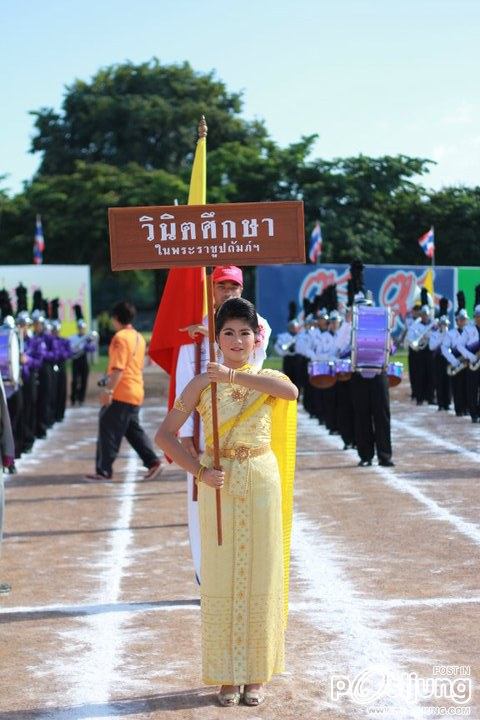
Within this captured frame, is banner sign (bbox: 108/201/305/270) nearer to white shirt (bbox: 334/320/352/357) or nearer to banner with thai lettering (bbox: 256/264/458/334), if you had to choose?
white shirt (bbox: 334/320/352/357)

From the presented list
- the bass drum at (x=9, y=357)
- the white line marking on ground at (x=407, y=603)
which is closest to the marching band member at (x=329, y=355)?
the bass drum at (x=9, y=357)

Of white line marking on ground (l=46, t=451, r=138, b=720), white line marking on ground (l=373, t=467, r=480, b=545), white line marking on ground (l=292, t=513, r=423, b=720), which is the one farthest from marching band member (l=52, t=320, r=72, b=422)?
white line marking on ground (l=46, t=451, r=138, b=720)

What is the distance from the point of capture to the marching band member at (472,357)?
20078 millimetres

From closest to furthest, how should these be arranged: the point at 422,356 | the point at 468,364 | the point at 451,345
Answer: the point at 468,364 < the point at 451,345 < the point at 422,356

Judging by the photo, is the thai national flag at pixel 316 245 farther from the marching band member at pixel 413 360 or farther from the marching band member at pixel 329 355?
the marching band member at pixel 329 355

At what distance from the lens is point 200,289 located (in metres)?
8.07

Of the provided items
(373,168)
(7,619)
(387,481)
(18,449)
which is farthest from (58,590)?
(373,168)

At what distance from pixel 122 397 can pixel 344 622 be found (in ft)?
21.6

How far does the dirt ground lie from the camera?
19.6 feet

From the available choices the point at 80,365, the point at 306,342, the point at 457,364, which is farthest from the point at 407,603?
the point at 80,365

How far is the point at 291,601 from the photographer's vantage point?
789 centimetres

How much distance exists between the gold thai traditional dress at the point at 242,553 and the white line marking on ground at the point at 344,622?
1.40 ft

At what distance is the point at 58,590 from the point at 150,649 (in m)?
1.69

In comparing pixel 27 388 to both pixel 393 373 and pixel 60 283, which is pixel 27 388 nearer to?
pixel 393 373
